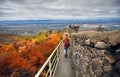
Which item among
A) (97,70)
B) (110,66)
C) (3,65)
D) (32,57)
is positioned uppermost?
(110,66)

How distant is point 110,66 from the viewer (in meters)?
3.50

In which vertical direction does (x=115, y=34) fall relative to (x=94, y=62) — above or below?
above

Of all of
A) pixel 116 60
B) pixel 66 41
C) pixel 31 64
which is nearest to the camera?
pixel 116 60

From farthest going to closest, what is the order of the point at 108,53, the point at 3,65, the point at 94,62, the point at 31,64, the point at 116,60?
the point at 3,65 → the point at 31,64 → the point at 94,62 → the point at 108,53 → the point at 116,60

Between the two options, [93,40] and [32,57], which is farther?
[32,57]

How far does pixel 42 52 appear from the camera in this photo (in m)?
25.1

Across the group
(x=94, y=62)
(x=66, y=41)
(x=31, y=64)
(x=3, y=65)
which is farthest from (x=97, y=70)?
(x=3, y=65)

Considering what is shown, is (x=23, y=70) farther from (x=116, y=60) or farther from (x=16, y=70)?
(x=116, y=60)

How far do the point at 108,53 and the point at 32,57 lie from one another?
2282cm

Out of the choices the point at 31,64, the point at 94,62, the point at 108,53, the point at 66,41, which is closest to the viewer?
the point at 108,53

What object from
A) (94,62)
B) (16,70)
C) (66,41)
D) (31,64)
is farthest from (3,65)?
(94,62)

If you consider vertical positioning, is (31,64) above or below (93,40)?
below

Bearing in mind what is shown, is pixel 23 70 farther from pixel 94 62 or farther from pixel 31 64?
pixel 94 62

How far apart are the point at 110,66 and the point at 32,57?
75.1 feet
